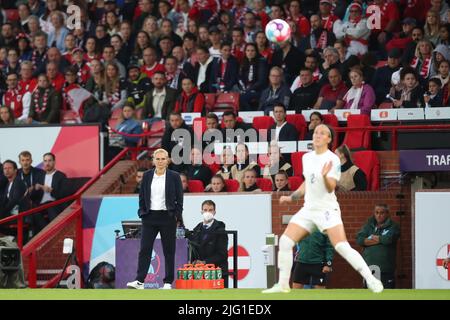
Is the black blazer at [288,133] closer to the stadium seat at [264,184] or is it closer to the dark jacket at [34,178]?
the stadium seat at [264,184]

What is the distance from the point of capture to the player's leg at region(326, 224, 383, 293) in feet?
42.1

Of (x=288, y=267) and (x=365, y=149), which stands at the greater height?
(x=365, y=149)

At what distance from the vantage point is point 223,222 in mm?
18891

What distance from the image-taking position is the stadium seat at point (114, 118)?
2211cm

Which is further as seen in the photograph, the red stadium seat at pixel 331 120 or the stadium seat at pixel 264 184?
the red stadium seat at pixel 331 120

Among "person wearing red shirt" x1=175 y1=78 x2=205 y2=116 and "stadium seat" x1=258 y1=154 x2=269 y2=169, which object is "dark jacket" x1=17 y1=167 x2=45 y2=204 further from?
"stadium seat" x1=258 y1=154 x2=269 y2=169

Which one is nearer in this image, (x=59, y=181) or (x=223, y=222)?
(x=223, y=222)

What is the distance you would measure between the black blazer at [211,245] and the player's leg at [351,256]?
4581mm

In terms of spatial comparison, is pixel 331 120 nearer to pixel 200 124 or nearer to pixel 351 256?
pixel 200 124

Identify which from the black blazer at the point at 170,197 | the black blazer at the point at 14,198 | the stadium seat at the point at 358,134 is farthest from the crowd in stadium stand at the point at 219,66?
the black blazer at the point at 170,197

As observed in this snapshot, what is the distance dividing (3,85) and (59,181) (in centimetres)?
422
